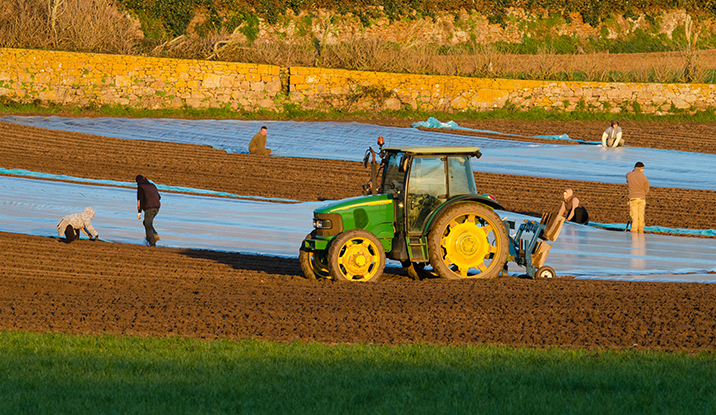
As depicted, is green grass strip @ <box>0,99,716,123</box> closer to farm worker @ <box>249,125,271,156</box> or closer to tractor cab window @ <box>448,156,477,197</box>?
farm worker @ <box>249,125,271,156</box>

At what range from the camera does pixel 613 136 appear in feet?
85.1

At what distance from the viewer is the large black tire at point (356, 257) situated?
11.3 metres

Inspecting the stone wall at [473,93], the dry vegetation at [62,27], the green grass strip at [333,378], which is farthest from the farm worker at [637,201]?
the dry vegetation at [62,27]

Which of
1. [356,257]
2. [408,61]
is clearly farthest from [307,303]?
[408,61]

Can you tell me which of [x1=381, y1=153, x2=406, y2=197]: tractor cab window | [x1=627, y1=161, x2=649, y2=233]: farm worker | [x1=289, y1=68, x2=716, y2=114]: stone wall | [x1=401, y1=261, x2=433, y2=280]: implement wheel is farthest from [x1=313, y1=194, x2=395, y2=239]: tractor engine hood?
[x1=289, y1=68, x2=716, y2=114]: stone wall

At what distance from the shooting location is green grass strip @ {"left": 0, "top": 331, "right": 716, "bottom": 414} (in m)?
6.27

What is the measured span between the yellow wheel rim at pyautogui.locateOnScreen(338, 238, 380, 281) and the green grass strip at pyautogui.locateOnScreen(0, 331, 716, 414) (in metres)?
3.13

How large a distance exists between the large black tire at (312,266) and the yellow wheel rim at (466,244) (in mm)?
1806

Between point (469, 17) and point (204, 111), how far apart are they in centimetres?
2165

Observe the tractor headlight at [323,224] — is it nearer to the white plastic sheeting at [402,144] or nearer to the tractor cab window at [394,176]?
the tractor cab window at [394,176]

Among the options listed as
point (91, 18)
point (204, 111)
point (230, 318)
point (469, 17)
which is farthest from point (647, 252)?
point (469, 17)

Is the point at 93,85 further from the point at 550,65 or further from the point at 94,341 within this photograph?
the point at 94,341

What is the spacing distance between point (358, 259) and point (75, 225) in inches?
235

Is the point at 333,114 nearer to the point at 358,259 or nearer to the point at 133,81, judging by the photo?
the point at 133,81
